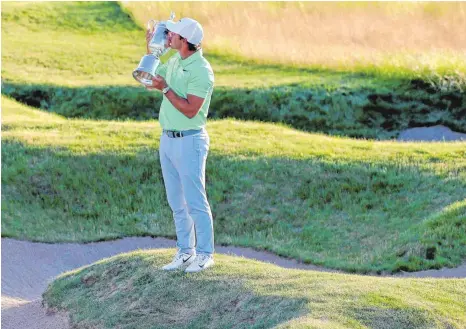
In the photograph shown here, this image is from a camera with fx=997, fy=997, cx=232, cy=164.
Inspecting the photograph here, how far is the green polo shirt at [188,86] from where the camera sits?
11062 mm

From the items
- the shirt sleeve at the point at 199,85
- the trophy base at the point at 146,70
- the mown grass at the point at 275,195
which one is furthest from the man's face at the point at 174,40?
the mown grass at the point at 275,195

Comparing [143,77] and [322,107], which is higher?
[143,77]

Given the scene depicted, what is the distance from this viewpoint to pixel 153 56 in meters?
Answer: 10.6

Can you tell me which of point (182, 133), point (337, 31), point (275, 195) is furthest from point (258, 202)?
point (337, 31)

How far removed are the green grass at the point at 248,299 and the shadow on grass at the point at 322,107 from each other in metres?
15.6

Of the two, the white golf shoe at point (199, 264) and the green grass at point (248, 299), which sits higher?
the white golf shoe at point (199, 264)

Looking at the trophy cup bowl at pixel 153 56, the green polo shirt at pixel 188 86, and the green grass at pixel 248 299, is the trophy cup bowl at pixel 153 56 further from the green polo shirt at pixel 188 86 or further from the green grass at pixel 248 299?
the green grass at pixel 248 299

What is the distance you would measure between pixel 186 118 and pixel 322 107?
1827 centimetres

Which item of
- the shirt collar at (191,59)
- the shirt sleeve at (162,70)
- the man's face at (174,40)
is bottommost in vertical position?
the shirt sleeve at (162,70)

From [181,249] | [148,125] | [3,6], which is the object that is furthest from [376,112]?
[3,6]

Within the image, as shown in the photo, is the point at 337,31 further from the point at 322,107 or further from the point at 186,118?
the point at 186,118

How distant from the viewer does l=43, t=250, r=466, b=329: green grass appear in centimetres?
1052

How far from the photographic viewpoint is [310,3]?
40.3m

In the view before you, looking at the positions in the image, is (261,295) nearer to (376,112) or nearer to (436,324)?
(436,324)
